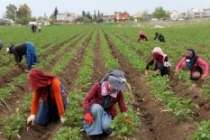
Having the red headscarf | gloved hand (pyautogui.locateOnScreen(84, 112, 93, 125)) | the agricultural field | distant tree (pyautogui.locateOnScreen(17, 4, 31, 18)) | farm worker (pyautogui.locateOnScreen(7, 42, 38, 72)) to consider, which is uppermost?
distant tree (pyautogui.locateOnScreen(17, 4, 31, 18))

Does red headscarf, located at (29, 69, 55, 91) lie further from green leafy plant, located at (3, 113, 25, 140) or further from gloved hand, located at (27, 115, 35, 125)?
green leafy plant, located at (3, 113, 25, 140)

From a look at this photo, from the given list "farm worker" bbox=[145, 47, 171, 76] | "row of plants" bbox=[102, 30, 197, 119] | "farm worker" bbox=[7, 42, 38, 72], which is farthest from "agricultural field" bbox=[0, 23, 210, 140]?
"farm worker" bbox=[7, 42, 38, 72]

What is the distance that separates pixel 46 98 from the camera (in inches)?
267

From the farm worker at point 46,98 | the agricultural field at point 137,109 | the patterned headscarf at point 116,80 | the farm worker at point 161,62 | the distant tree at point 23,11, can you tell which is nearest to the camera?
the patterned headscarf at point 116,80

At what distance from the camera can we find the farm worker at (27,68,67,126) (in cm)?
637

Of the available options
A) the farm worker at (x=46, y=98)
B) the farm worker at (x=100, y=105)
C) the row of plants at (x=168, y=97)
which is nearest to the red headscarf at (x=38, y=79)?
the farm worker at (x=46, y=98)

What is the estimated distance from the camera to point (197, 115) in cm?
767

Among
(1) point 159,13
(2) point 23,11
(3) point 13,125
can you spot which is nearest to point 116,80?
(3) point 13,125

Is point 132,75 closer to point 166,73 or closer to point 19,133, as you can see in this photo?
point 166,73

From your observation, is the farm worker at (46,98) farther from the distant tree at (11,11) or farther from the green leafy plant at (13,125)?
the distant tree at (11,11)

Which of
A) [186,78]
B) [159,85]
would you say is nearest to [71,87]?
[159,85]

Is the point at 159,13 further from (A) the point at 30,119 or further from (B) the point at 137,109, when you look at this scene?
(A) the point at 30,119

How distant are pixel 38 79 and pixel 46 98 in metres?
0.58

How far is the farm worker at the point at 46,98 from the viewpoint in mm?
6370
